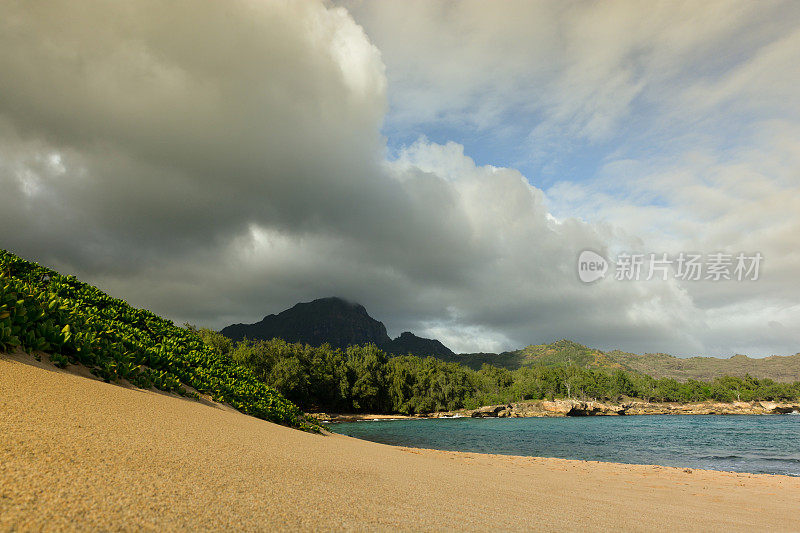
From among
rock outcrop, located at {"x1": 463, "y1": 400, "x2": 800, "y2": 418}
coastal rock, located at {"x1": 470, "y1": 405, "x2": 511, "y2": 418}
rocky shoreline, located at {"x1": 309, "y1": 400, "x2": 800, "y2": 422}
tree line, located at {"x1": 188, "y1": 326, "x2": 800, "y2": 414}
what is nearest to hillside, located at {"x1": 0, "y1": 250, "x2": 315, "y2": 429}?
tree line, located at {"x1": 188, "y1": 326, "x2": 800, "y2": 414}

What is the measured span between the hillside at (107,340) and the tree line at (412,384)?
159 ft

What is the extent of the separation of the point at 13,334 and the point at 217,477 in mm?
4103

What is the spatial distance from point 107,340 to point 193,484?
6.05 metres

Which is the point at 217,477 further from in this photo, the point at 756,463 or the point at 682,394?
the point at 682,394

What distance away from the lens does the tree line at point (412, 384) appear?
3182 inches

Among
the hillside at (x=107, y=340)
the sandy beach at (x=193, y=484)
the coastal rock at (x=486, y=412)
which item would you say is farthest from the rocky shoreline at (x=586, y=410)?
the sandy beach at (x=193, y=484)

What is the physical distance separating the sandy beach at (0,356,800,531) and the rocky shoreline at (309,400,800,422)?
249 ft

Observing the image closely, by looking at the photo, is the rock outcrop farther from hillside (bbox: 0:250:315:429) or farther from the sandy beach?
the sandy beach

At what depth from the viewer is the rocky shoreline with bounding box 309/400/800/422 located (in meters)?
97.8

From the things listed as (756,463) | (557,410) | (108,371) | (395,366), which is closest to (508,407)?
(557,410)

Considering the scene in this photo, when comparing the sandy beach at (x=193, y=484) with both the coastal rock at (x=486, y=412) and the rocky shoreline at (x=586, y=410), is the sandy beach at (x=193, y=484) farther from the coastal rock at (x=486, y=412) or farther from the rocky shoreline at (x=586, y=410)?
the coastal rock at (x=486, y=412)

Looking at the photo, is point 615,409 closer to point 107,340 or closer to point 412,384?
point 412,384

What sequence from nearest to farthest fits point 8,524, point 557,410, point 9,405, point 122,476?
1. point 8,524
2. point 122,476
3. point 9,405
4. point 557,410

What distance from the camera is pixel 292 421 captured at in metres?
12.4
